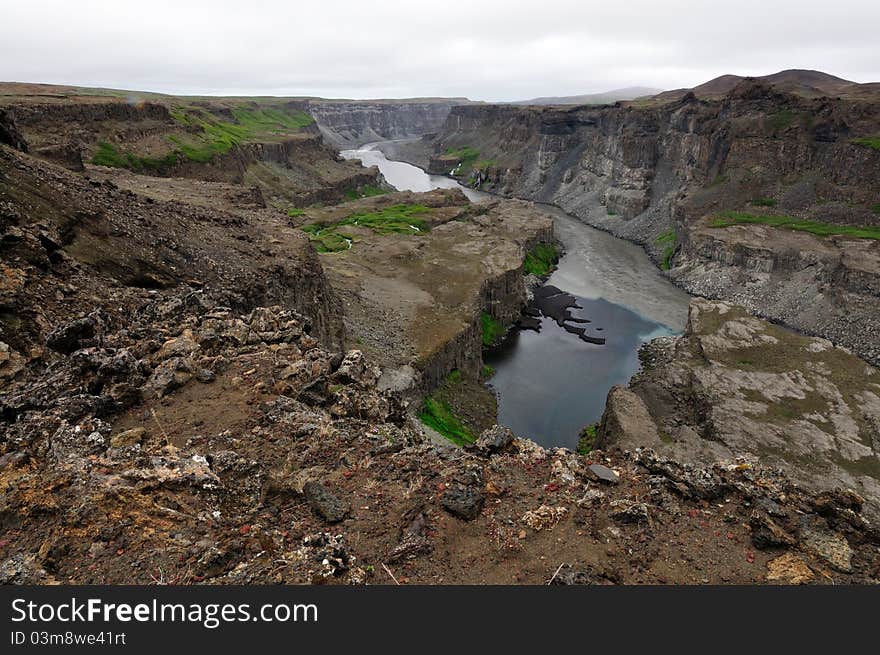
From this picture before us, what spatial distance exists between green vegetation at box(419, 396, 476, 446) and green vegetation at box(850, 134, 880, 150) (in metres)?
76.2

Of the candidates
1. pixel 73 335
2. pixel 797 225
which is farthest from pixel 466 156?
pixel 73 335

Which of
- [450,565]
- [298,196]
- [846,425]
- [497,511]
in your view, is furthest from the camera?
[298,196]

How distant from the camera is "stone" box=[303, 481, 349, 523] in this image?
1173 centimetres

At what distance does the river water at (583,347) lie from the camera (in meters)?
44.1

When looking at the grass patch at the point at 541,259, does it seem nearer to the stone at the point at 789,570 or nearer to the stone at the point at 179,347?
the stone at the point at 179,347

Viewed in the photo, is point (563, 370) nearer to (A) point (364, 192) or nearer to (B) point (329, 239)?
(B) point (329, 239)

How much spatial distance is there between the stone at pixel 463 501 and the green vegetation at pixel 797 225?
78762 millimetres

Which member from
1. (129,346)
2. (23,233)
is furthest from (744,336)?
(23,233)

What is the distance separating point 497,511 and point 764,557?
609 centimetres

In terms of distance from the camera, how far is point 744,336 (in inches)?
1777

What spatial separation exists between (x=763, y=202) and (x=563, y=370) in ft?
182

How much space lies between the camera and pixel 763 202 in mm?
80938

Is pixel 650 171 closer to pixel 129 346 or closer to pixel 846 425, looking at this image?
pixel 846 425

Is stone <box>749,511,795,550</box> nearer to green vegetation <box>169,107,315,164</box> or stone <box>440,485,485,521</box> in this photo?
stone <box>440,485,485,521</box>
